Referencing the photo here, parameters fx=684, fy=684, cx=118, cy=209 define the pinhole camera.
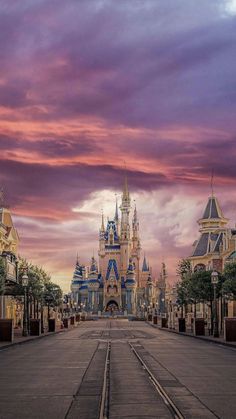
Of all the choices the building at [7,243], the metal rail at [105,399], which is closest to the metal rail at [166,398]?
the metal rail at [105,399]

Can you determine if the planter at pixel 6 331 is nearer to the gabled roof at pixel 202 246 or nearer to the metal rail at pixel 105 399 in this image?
the metal rail at pixel 105 399

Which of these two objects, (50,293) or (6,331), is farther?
(50,293)

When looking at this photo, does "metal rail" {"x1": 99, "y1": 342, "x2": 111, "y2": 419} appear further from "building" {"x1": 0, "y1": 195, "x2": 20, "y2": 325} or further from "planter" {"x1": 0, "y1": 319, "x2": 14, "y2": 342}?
"building" {"x1": 0, "y1": 195, "x2": 20, "y2": 325}

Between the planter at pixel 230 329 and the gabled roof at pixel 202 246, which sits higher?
the gabled roof at pixel 202 246

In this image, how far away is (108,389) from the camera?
62.0ft

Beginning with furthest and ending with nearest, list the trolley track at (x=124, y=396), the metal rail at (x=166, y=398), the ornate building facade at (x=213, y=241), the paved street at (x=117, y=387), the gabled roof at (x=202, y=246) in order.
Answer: the gabled roof at (x=202, y=246) < the ornate building facade at (x=213, y=241) < the paved street at (x=117, y=387) < the trolley track at (x=124, y=396) < the metal rail at (x=166, y=398)

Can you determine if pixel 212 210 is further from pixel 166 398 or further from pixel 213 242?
pixel 166 398

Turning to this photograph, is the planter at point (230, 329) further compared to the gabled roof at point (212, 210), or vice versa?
the gabled roof at point (212, 210)

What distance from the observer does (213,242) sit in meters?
116

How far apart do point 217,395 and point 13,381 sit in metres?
7.16

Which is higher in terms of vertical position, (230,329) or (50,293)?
(50,293)

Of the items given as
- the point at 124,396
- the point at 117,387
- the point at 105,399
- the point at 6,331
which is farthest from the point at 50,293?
the point at 105,399

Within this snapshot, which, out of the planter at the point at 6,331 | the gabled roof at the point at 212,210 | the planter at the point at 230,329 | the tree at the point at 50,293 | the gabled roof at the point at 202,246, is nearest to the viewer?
the planter at the point at 230,329

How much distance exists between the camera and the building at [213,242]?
9915 centimetres
